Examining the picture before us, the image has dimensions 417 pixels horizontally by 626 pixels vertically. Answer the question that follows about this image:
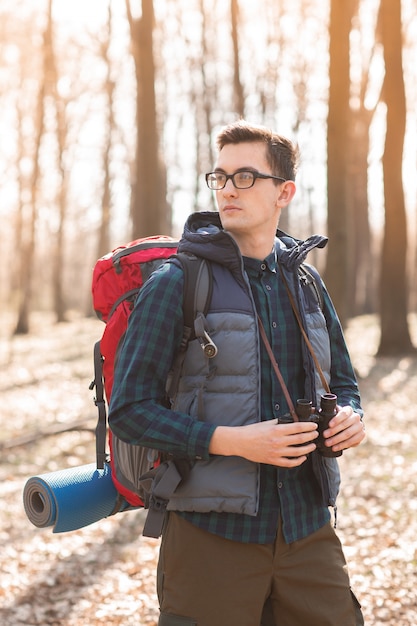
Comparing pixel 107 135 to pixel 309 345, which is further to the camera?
pixel 107 135

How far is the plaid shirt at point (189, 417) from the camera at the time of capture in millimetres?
2258

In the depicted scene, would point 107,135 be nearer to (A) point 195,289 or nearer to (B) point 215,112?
(B) point 215,112

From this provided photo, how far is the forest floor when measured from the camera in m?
4.89

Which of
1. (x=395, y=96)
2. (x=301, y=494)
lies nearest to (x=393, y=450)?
(x=301, y=494)

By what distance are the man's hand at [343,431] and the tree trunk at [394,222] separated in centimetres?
Answer: 1386

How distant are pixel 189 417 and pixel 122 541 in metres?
4.37

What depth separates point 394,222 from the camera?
52.0 ft

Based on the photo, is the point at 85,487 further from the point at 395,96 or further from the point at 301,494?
the point at 395,96

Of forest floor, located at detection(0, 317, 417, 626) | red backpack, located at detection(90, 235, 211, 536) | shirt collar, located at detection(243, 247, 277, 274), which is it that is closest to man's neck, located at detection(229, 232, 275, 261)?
shirt collar, located at detection(243, 247, 277, 274)

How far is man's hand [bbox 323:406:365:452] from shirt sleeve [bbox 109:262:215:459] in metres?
0.42

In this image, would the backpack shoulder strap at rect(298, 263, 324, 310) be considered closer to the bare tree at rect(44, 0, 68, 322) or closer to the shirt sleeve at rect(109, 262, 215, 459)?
the shirt sleeve at rect(109, 262, 215, 459)

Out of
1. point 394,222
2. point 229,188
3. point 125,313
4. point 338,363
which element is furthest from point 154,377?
point 394,222

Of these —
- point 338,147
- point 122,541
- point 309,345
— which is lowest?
point 122,541

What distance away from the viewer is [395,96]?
15.7 meters
